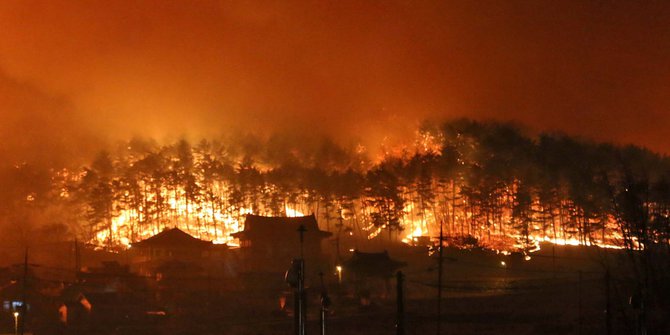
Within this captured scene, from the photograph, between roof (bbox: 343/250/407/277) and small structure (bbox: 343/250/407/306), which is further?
roof (bbox: 343/250/407/277)

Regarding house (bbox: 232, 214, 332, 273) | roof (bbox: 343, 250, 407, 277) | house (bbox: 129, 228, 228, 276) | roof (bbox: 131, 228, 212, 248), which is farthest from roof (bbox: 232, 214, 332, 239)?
roof (bbox: 343, 250, 407, 277)

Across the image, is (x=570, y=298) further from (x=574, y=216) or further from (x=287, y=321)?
(x=574, y=216)

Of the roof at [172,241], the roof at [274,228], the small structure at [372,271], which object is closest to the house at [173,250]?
the roof at [172,241]

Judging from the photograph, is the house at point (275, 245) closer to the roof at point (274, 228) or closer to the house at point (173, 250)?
the roof at point (274, 228)

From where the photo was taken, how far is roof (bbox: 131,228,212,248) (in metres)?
40.8

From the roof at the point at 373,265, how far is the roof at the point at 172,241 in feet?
29.2

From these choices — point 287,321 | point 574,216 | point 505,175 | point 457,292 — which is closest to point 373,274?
point 457,292

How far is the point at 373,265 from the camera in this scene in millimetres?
37750

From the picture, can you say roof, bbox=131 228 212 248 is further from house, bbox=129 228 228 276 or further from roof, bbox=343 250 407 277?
roof, bbox=343 250 407 277

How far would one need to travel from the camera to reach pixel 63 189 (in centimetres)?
5788

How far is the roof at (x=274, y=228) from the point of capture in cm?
4250

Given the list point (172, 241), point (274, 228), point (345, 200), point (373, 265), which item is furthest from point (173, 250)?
point (345, 200)

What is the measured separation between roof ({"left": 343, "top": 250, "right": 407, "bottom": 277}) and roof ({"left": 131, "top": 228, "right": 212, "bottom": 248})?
351 inches

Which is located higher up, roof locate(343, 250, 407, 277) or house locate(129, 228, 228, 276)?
house locate(129, 228, 228, 276)
